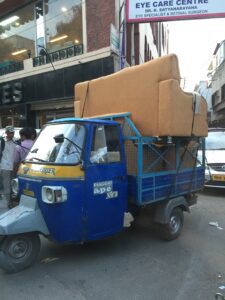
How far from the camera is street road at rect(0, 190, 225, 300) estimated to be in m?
4.08

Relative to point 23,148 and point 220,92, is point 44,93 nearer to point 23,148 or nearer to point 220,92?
point 23,148

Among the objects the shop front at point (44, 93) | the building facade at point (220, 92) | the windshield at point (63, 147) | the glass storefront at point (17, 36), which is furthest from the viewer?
the building facade at point (220, 92)

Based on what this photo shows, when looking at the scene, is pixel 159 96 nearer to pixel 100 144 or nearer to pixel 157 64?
pixel 157 64

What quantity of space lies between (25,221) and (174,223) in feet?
8.78

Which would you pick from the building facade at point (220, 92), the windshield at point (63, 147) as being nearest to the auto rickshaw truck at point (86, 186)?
the windshield at point (63, 147)

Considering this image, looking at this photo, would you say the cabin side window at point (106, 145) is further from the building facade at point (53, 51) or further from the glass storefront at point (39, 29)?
the glass storefront at point (39, 29)

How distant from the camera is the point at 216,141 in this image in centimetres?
1093

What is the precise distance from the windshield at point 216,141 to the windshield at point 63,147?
21.5ft

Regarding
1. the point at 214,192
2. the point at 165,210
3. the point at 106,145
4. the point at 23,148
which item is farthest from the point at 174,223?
the point at 214,192

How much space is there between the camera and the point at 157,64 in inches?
217

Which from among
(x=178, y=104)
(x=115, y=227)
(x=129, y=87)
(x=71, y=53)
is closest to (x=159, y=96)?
(x=178, y=104)

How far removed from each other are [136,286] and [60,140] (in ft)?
6.82

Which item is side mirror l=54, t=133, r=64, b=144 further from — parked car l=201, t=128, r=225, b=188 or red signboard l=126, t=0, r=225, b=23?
red signboard l=126, t=0, r=225, b=23

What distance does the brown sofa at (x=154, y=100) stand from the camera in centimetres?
545
